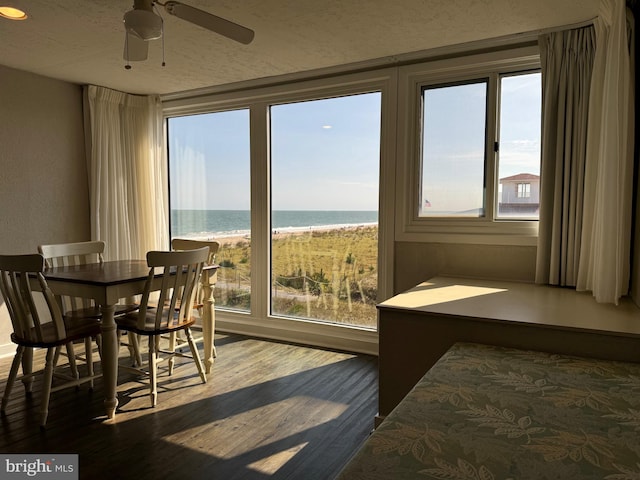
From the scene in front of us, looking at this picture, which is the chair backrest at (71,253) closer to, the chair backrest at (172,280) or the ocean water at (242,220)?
the chair backrest at (172,280)

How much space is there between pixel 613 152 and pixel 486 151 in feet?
3.23

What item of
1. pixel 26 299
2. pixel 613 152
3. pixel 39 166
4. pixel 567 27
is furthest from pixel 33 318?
pixel 567 27

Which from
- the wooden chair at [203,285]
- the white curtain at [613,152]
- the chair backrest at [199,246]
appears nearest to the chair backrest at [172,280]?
the wooden chair at [203,285]

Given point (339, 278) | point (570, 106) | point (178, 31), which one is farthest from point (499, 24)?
point (339, 278)

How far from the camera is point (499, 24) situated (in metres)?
2.67

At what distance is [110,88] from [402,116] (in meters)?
2.83

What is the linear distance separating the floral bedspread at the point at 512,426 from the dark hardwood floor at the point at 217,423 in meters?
0.86

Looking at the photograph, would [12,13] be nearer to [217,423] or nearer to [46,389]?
Answer: [46,389]

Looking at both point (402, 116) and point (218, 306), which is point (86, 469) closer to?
point (218, 306)

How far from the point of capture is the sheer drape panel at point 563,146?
8.71ft

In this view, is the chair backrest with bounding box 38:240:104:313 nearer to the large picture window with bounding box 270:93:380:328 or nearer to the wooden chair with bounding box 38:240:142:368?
the wooden chair with bounding box 38:240:142:368

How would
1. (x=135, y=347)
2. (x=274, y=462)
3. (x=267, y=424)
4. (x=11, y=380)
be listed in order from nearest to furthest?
(x=274, y=462), (x=267, y=424), (x=11, y=380), (x=135, y=347)

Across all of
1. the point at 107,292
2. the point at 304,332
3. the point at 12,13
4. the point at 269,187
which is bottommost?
the point at 304,332

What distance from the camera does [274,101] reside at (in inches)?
154
